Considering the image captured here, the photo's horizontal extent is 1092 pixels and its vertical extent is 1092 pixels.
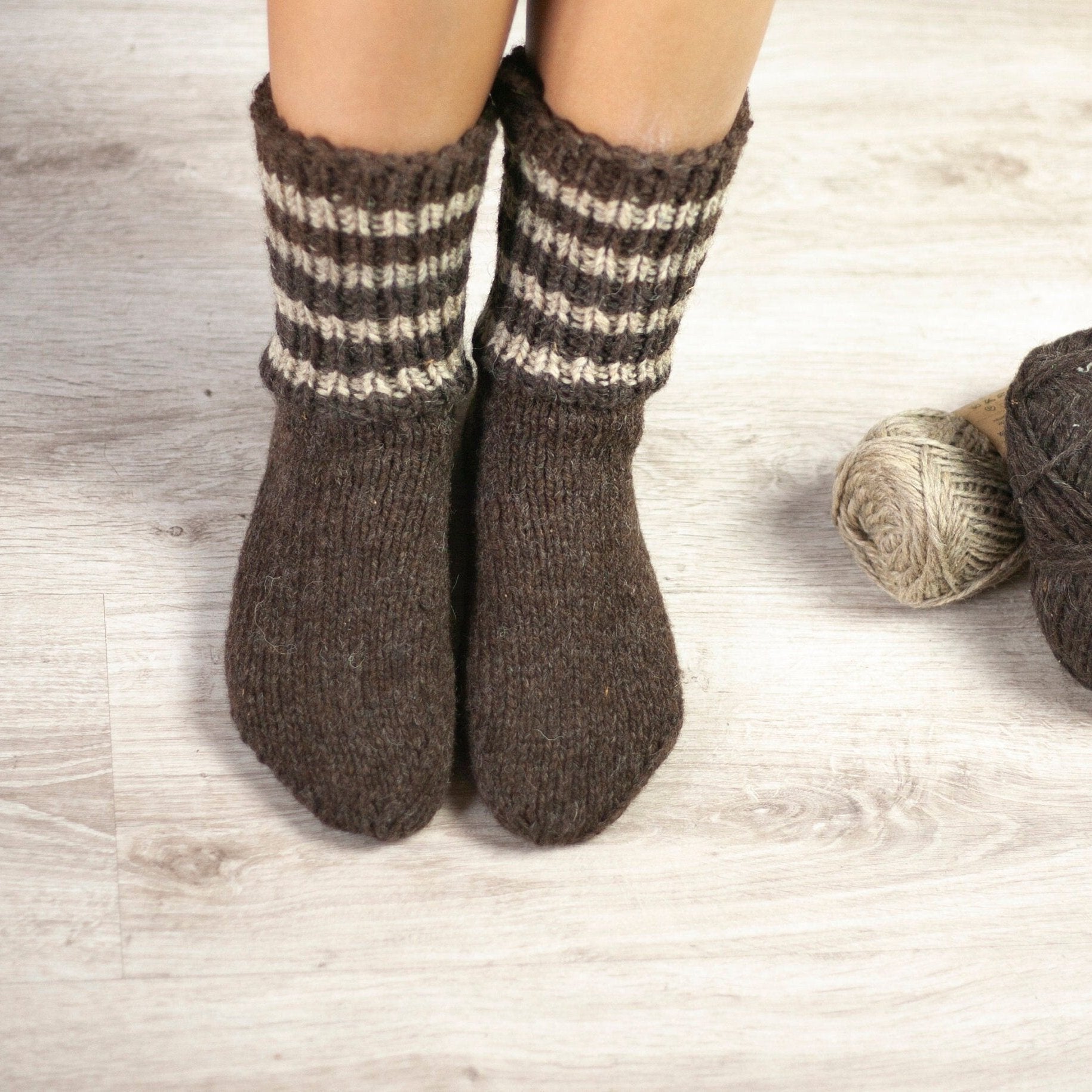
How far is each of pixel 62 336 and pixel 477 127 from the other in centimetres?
47

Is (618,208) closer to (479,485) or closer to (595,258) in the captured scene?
(595,258)

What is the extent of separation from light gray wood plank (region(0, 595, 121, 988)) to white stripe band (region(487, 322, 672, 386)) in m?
0.33

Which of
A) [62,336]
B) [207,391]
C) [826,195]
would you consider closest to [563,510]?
[207,391]

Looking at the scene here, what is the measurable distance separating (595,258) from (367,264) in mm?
119

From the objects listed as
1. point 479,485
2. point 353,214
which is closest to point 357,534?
point 479,485

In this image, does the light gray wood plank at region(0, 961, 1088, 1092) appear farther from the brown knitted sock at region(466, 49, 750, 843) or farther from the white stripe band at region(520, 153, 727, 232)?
the white stripe band at region(520, 153, 727, 232)

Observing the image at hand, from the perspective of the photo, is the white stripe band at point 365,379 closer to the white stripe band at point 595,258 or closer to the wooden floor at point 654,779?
the white stripe band at point 595,258

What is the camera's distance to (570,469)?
2.36ft

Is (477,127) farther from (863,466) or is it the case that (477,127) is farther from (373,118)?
(863,466)

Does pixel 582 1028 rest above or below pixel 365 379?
below

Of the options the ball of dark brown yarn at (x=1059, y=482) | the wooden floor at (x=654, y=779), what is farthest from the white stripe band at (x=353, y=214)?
the ball of dark brown yarn at (x=1059, y=482)

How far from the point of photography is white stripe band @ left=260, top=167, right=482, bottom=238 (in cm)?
58

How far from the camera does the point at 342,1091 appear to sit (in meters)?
0.61

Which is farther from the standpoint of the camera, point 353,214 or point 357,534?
point 357,534
